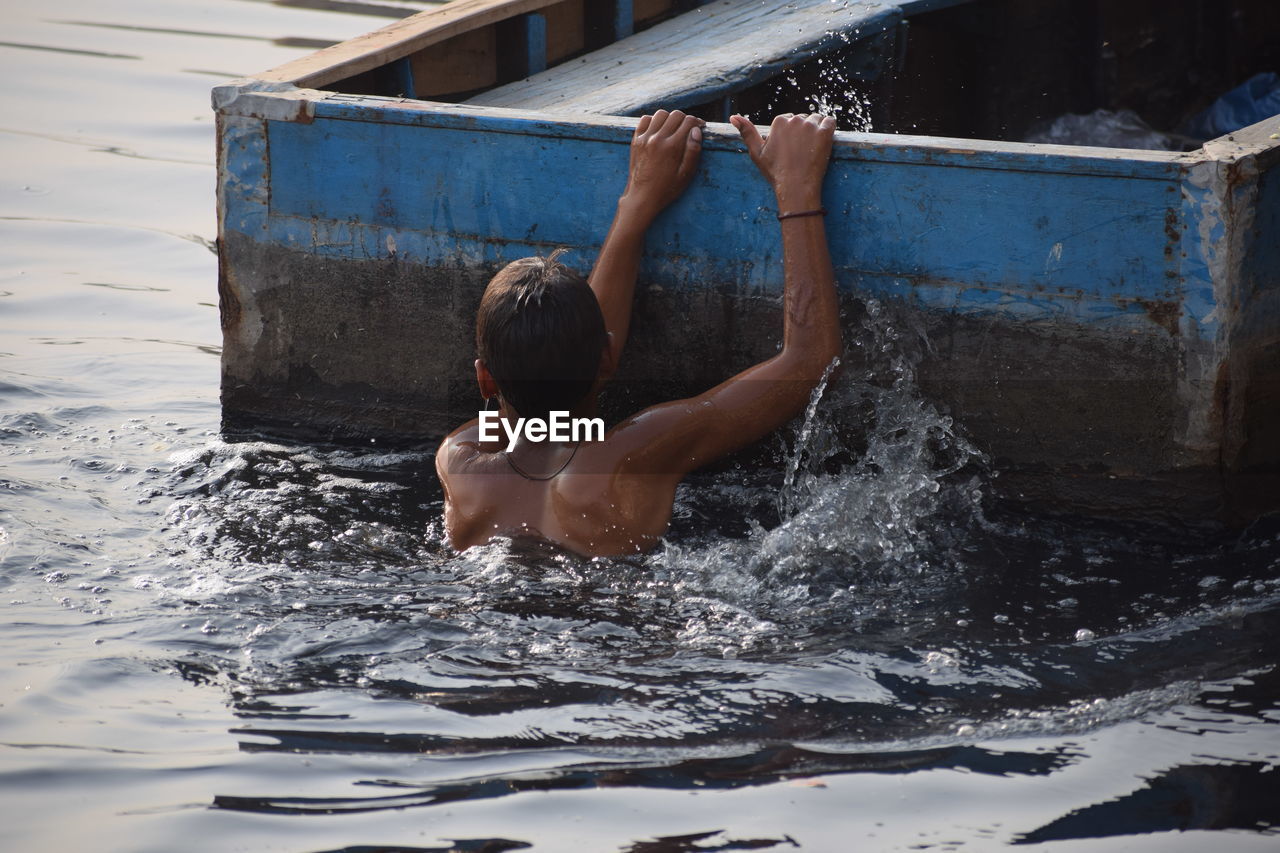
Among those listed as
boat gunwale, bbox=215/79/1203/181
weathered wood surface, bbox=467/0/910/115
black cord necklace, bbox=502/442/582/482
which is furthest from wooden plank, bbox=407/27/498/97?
black cord necklace, bbox=502/442/582/482

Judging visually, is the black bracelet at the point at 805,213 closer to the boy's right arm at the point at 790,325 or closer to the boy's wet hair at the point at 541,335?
the boy's right arm at the point at 790,325

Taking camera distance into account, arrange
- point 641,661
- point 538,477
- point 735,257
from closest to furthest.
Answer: point 641,661 → point 538,477 → point 735,257

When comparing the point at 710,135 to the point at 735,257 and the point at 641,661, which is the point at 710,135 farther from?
the point at 641,661

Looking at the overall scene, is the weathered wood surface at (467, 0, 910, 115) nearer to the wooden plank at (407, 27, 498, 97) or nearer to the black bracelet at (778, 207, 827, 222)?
the wooden plank at (407, 27, 498, 97)

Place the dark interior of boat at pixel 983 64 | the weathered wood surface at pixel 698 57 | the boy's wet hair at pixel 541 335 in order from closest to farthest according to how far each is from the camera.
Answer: the boy's wet hair at pixel 541 335, the weathered wood surface at pixel 698 57, the dark interior of boat at pixel 983 64

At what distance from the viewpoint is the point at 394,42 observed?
16.2 ft

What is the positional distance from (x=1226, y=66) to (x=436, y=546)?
224 inches

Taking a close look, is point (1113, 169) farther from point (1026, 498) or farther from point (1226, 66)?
point (1226, 66)

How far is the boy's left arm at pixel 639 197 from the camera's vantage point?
385 cm

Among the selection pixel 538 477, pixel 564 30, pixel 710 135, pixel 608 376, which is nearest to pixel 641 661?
pixel 538 477

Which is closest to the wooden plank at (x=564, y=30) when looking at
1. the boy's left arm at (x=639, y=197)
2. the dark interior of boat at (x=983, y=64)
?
the dark interior of boat at (x=983, y=64)

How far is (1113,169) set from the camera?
11.6 ft

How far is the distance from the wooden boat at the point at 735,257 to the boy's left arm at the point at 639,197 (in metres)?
0.07

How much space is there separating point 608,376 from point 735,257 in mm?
583
